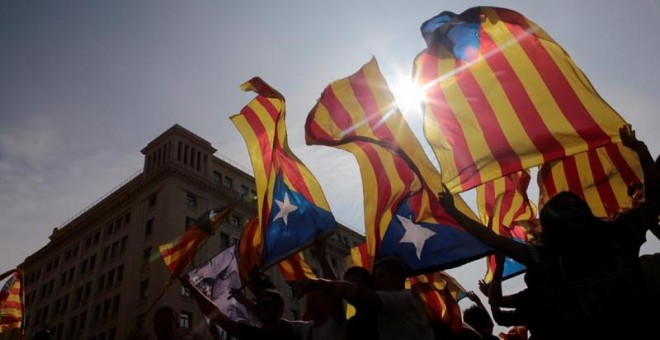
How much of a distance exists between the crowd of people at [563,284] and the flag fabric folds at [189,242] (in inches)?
138

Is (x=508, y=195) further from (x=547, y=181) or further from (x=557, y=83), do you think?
(x=557, y=83)

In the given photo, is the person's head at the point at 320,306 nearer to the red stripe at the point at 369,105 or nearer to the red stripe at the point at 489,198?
the red stripe at the point at 369,105

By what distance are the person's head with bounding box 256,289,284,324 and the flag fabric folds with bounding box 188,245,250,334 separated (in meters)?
3.80

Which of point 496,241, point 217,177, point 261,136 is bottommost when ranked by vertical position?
point 496,241

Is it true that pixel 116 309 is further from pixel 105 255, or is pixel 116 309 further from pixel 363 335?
pixel 363 335

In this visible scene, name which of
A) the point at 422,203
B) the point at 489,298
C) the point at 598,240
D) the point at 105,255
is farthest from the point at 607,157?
the point at 105,255

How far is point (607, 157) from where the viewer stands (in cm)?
509

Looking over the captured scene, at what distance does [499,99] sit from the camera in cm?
430

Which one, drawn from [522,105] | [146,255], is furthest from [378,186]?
[146,255]

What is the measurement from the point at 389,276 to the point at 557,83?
2.26 meters

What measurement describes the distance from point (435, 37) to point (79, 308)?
3813 centimetres

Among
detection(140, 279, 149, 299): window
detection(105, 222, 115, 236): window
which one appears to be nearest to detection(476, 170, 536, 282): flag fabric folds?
detection(140, 279, 149, 299): window

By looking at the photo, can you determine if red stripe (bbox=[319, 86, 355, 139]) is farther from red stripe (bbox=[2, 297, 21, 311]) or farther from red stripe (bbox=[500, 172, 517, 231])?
red stripe (bbox=[2, 297, 21, 311])

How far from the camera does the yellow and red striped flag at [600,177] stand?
4980 millimetres
